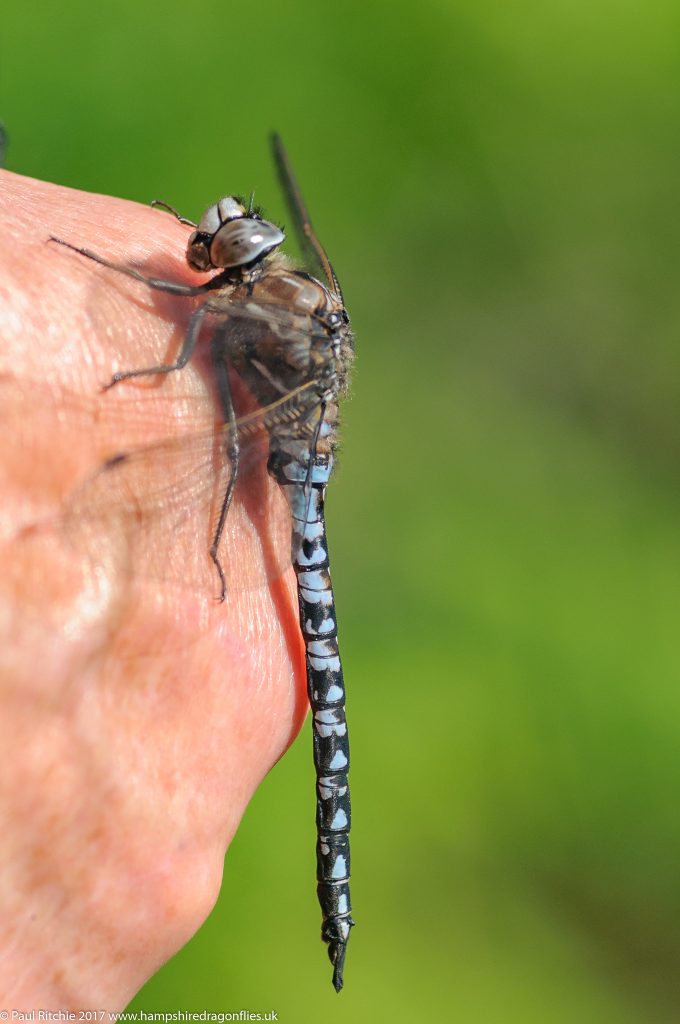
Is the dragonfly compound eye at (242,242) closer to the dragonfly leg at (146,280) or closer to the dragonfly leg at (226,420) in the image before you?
the dragonfly leg at (146,280)

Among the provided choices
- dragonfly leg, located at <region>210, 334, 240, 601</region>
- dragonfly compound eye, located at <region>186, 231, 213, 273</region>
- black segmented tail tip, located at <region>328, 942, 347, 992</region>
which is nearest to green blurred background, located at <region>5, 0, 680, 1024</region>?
black segmented tail tip, located at <region>328, 942, 347, 992</region>

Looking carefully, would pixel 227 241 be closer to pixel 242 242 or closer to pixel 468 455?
pixel 242 242

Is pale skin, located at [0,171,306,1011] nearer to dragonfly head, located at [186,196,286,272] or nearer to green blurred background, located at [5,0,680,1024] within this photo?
dragonfly head, located at [186,196,286,272]

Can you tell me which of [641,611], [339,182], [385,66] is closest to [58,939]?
[641,611]

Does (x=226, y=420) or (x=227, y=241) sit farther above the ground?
(x=227, y=241)

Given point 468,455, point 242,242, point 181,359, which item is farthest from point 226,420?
point 468,455

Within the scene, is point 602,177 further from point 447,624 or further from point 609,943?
point 609,943

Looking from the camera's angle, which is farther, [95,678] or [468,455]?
[468,455]
